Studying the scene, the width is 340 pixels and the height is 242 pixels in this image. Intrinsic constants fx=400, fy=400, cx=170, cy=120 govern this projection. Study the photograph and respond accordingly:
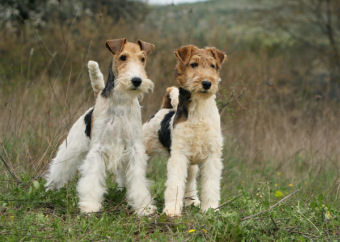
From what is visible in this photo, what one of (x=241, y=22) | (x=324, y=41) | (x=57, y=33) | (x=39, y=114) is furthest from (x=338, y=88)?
(x=39, y=114)

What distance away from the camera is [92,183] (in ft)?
14.0

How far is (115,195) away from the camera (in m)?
4.75

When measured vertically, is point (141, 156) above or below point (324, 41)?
below

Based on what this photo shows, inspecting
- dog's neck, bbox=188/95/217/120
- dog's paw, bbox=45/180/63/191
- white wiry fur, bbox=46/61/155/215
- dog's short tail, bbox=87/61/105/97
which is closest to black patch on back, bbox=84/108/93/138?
white wiry fur, bbox=46/61/155/215

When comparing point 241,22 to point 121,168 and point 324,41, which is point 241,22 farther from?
point 121,168

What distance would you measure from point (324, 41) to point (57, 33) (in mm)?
11363

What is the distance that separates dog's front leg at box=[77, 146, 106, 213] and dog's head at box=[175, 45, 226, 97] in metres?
1.23

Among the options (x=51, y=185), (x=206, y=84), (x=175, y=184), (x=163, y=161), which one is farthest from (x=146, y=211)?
(x=163, y=161)

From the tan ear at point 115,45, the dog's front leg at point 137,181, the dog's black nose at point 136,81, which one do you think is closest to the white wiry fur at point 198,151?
the dog's front leg at point 137,181

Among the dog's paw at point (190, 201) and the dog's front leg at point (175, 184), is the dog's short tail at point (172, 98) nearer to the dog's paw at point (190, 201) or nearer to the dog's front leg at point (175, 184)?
the dog's front leg at point (175, 184)

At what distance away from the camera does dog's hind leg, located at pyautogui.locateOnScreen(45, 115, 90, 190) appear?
479 centimetres

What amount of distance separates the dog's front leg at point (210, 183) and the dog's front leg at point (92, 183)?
3.63 feet

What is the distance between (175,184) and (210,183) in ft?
1.31

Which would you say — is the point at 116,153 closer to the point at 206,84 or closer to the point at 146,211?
the point at 146,211
